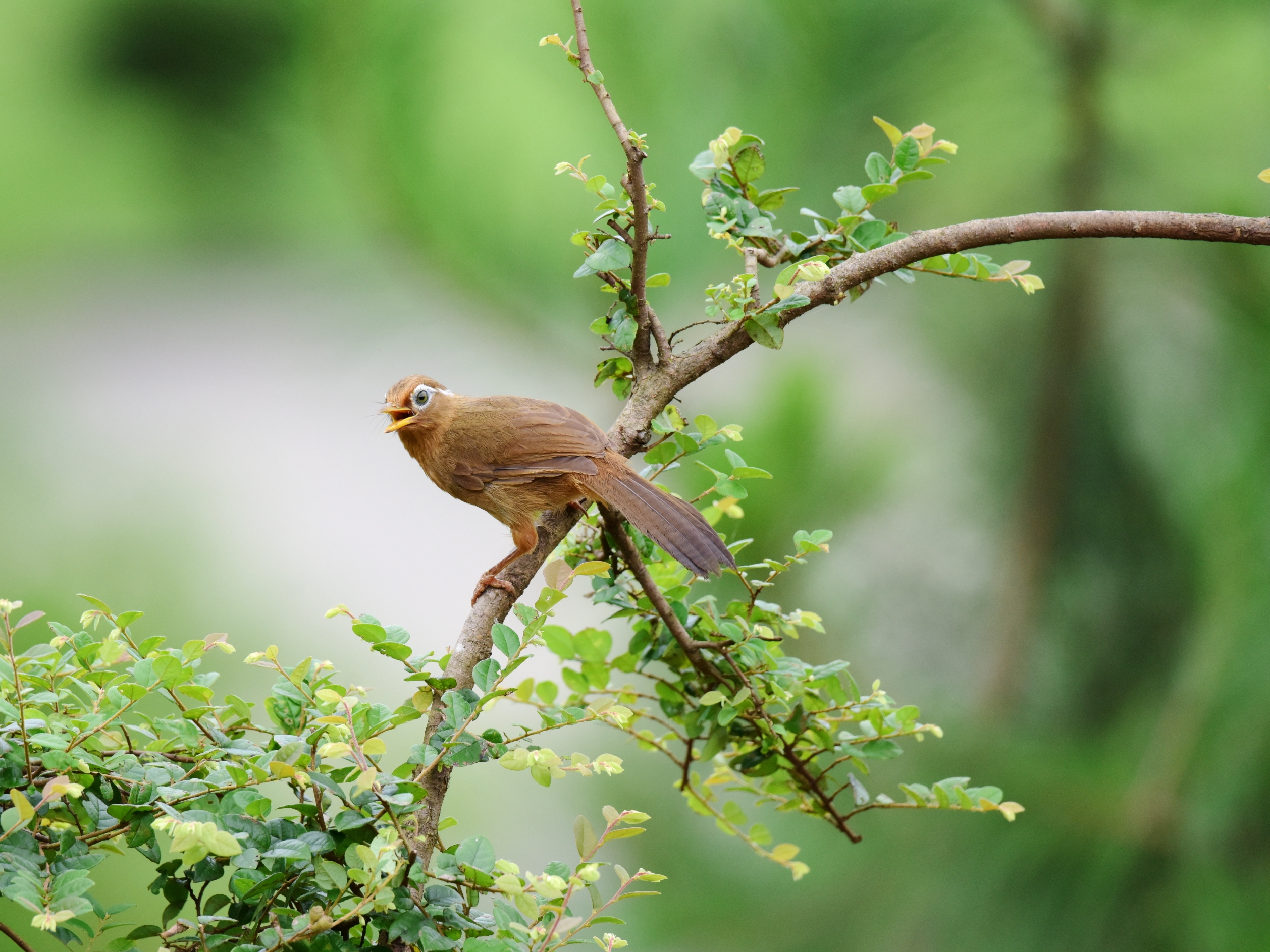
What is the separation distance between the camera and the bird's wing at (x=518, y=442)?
43.4 inches

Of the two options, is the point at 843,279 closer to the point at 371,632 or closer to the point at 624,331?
the point at 624,331

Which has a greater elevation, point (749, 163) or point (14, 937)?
point (749, 163)

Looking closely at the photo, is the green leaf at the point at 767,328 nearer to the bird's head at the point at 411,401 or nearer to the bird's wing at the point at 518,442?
the bird's wing at the point at 518,442

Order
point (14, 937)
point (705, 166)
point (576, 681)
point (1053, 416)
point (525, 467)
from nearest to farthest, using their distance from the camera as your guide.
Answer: point (14, 937)
point (705, 166)
point (576, 681)
point (525, 467)
point (1053, 416)

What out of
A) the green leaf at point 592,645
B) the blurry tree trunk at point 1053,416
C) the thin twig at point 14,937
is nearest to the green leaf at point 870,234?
the green leaf at point 592,645

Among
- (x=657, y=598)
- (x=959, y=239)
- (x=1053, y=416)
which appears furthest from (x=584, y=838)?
(x=1053, y=416)

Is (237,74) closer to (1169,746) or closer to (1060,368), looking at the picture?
(1060,368)

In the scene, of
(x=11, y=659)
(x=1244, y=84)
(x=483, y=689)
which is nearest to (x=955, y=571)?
(x=1244, y=84)

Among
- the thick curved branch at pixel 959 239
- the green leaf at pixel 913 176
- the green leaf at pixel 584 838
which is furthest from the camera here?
the green leaf at pixel 913 176

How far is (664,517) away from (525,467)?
248 mm

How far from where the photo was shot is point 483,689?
0.71 metres

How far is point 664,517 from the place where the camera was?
37.3 inches

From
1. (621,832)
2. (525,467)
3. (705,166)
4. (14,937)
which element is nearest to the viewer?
(14,937)

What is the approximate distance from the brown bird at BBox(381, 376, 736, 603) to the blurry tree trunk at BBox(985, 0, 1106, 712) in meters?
1.11
